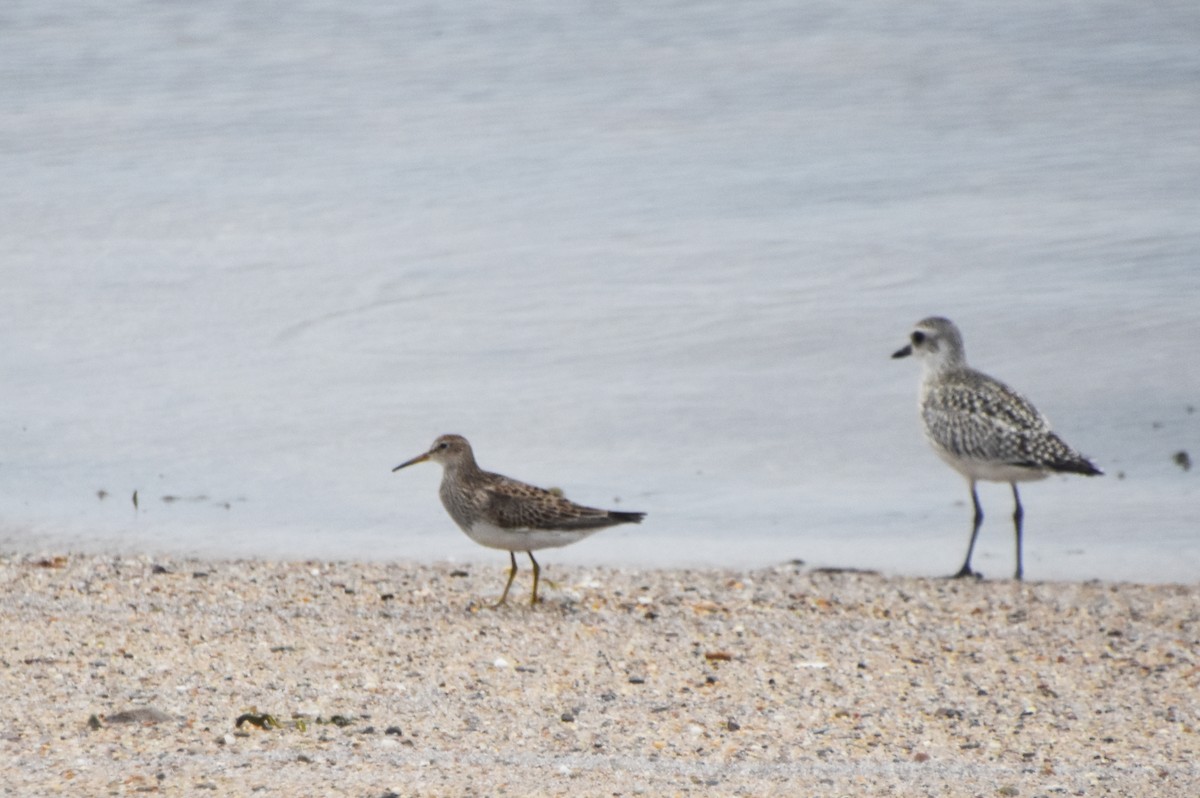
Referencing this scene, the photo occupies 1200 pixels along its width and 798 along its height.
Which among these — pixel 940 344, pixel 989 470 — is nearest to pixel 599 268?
pixel 940 344

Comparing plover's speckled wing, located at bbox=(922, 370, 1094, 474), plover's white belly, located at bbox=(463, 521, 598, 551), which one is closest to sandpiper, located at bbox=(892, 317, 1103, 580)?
plover's speckled wing, located at bbox=(922, 370, 1094, 474)

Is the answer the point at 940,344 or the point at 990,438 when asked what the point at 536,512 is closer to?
the point at 990,438

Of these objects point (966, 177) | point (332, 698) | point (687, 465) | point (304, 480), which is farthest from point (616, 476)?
point (966, 177)

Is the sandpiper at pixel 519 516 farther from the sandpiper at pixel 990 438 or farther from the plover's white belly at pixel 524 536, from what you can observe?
the sandpiper at pixel 990 438

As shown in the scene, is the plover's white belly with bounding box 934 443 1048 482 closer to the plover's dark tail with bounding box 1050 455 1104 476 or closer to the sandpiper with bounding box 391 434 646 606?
the plover's dark tail with bounding box 1050 455 1104 476

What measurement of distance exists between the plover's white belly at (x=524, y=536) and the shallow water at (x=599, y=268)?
110 cm

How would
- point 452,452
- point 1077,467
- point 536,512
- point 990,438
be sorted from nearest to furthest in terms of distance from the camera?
1. point 536,512
2. point 452,452
3. point 1077,467
4. point 990,438

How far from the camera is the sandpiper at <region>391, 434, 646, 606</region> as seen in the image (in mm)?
7609

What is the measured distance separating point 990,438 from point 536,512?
2.76m

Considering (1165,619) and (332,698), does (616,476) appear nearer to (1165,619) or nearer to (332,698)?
(1165,619)

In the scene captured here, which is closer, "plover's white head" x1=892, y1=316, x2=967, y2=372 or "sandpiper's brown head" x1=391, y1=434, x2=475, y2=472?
"sandpiper's brown head" x1=391, y1=434, x2=475, y2=472

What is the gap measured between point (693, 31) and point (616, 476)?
1510cm

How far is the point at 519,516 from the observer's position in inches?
300

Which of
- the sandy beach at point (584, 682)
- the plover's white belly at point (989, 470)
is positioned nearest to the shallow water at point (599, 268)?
the plover's white belly at point (989, 470)
